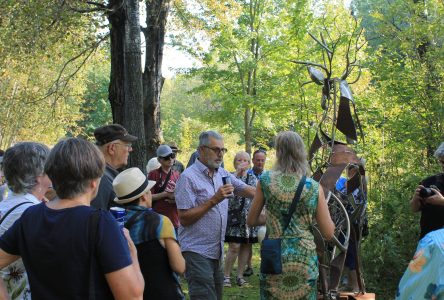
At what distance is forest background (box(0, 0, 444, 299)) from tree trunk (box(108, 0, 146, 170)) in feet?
1.16

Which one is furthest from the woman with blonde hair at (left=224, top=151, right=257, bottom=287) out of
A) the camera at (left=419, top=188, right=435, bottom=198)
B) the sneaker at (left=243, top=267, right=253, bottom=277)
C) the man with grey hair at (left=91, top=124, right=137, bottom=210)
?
the man with grey hair at (left=91, top=124, right=137, bottom=210)

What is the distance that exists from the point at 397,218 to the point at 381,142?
5.09m

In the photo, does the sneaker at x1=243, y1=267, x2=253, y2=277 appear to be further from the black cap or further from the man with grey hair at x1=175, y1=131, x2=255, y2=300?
the black cap

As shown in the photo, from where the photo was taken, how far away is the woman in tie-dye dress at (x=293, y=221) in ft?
13.5

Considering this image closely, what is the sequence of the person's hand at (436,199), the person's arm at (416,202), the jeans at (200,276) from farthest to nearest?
the person's arm at (416,202), the person's hand at (436,199), the jeans at (200,276)

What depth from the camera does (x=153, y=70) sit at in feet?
37.7

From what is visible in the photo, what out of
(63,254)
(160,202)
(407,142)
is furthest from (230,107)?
(63,254)

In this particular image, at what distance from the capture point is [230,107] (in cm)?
2198

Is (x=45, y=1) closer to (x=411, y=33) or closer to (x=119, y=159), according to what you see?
(x=119, y=159)

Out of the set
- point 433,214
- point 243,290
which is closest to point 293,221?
point 433,214

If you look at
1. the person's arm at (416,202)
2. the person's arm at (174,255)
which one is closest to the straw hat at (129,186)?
the person's arm at (174,255)

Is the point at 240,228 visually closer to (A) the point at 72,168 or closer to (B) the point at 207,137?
(B) the point at 207,137

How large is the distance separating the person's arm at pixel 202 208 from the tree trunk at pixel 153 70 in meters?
6.39

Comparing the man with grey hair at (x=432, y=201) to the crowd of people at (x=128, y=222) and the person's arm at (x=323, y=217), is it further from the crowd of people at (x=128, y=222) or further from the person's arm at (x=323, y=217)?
the person's arm at (x=323, y=217)
